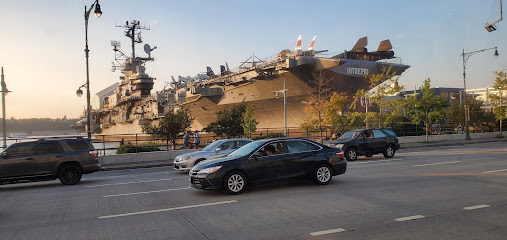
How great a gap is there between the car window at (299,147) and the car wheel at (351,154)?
831 cm

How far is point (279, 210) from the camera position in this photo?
7.52m

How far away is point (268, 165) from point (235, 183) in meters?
1.02

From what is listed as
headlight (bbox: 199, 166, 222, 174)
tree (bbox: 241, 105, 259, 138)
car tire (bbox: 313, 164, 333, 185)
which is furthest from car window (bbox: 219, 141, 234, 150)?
tree (bbox: 241, 105, 259, 138)

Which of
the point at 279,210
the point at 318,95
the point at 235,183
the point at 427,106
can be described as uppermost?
the point at 318,95

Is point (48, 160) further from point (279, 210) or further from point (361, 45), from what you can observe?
point (361, 45)

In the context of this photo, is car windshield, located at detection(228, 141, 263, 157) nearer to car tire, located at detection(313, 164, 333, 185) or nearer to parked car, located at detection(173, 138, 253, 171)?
car tire, located at detection(313, 164, 333, 185)

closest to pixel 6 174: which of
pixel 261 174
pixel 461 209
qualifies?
pixel 261 174

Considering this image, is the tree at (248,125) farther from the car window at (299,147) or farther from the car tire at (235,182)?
the car tire at (235,182)

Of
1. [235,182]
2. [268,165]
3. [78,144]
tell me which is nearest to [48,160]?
[78,144]

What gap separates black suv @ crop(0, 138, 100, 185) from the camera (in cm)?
1215

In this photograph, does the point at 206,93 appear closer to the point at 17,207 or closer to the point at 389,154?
the point at 389,154

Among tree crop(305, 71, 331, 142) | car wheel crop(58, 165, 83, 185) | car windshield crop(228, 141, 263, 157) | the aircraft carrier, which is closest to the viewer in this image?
car windshield crop(228, 141, 263, 157)

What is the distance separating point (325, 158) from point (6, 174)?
33.6ft

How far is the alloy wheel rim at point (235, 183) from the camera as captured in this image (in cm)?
930
